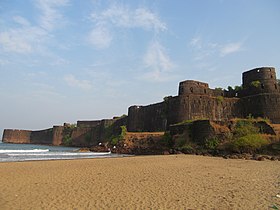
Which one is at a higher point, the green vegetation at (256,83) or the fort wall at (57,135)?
the green vegetation at (256,83)

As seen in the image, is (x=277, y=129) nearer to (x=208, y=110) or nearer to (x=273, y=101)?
(x=273, y=101)

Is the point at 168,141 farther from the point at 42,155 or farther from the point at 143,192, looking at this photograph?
the point at 143,192

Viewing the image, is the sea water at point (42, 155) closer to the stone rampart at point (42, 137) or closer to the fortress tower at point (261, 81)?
the fortress tower at point (261, 81)

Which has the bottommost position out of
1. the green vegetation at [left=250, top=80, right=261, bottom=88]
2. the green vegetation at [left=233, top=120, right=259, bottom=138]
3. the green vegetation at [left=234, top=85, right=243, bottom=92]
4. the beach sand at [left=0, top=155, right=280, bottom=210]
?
the beach sand at [left=0, top=155, right=280, bottom=210]

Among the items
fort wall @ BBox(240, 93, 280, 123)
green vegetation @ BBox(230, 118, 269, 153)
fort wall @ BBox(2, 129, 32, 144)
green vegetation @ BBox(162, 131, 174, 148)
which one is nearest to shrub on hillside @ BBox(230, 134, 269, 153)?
green vegetation @ BBox(230, 118, 269, 153)

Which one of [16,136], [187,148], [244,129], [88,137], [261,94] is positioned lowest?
[187,148]

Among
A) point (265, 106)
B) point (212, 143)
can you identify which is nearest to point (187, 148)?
point (212, 143)

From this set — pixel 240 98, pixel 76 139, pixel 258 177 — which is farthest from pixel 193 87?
pixel 76 139

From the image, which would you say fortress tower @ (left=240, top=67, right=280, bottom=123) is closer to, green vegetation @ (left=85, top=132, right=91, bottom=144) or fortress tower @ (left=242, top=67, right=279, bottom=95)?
fortress tower @ (left=242, top=67, right=279, bottom=95)

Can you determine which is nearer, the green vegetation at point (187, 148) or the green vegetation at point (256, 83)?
the green vegetation at point (187, 148)

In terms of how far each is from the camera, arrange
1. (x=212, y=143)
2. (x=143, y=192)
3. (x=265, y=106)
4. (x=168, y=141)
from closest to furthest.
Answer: (x=143, y=192) < (x=212, y=143) < (x=168, y=141) < (x=265, y=106)

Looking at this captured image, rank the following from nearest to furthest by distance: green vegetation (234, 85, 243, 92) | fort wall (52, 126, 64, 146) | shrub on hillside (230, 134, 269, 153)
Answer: shrub on hillside (230, 134, 269, 153) → green vegetation (234, 85, 243, 92) → fort wall (52, 126, 64, 146)

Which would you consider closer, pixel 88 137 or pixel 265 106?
pixel 265 106

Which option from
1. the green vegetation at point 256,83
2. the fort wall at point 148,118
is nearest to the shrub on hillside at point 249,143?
the green vegetation at point 256,83
